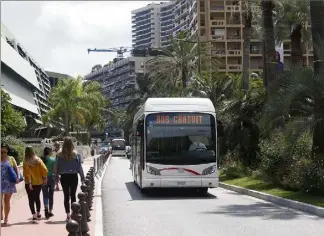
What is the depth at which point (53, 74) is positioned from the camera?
15725cm

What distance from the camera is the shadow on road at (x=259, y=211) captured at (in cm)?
1420

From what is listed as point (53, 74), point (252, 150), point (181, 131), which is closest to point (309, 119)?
point (181, 131)

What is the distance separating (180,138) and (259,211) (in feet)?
16.8

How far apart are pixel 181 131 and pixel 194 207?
3780mm

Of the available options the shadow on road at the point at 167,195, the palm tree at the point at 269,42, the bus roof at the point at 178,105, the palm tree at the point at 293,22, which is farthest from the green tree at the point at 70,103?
the bus roof at the point at 178,105

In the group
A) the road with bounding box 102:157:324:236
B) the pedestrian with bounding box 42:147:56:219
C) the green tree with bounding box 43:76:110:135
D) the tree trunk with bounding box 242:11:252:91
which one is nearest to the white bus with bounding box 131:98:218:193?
the road with bounding box 102:157:324:236

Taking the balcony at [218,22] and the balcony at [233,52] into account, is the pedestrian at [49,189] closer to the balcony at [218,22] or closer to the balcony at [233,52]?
the balcony at [233,52]

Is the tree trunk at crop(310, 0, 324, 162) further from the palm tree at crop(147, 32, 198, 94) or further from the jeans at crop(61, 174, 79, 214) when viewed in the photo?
the palm tree at crop(147, 32, 198, 94)

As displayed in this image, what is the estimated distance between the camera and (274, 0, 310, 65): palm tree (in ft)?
92.3

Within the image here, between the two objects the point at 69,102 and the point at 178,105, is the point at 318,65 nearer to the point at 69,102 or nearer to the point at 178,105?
the point at 178,105

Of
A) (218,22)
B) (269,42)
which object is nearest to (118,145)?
(218,22)

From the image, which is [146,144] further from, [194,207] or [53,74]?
[53,74]

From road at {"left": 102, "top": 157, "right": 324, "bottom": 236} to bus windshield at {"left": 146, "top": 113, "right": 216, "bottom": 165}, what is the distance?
140 centimetres

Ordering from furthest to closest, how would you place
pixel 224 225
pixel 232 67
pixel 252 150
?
pixel 232 67 → pixel 252 150 → pixel 224 225
